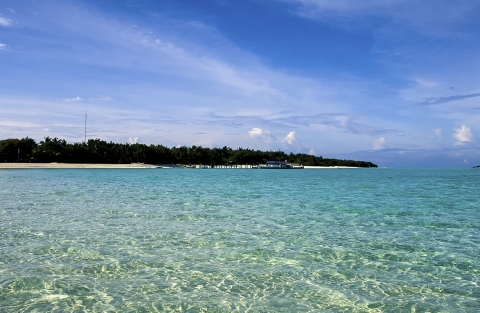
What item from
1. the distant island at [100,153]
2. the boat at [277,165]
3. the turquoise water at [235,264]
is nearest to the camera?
the turquoise water at [235,264]

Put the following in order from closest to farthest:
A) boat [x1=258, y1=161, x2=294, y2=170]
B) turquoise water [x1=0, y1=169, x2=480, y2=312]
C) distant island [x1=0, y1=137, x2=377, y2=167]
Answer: turquoise water [x1=0, y1=169, x2=480, y2=312], distant island [x1=0, y1=137, x2=377, y2=167], boat [x1=258, y1=161, x2=294, y2=170]

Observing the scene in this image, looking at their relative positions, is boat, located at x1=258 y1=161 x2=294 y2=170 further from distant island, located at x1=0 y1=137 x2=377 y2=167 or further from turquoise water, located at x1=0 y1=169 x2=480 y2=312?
turquoise water, located at x1=0 y1=169 x2=480 y2=312

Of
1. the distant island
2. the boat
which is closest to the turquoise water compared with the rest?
the distant island

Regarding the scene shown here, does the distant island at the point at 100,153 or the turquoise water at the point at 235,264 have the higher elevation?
the distant island at the point at 100,153

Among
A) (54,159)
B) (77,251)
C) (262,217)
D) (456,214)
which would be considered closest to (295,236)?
(262,217)

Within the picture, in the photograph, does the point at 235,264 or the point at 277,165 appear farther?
the point at 277,165

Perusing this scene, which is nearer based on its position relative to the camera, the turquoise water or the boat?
the turquoise water

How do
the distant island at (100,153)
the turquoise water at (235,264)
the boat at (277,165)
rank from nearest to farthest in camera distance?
the turquoise water at (235,264)
the distant island at (100,153)
the boat at (277,165)

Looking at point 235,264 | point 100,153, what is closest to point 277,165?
point 100,153

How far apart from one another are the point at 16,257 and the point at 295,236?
877cm

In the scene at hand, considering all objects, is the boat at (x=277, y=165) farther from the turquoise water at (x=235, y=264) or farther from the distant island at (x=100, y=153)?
the turquoise water at (x=235, y=264)

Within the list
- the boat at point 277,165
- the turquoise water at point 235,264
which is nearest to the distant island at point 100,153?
the boat at point 277,165

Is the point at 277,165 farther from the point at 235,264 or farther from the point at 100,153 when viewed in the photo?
the point at 235,264

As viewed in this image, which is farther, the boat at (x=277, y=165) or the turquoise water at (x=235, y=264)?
the boat at (x=277, y=165)
